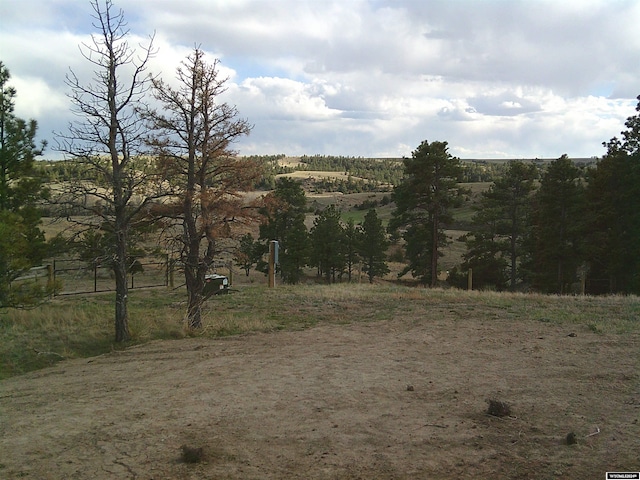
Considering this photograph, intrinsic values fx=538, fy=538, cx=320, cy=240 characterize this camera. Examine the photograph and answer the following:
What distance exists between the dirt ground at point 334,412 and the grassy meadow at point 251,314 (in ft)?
4.40

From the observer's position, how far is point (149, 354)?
36.9 ft

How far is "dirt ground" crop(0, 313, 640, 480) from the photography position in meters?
5.27

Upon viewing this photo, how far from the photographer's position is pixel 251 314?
1639 centimetres

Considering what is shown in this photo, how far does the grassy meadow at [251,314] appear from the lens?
12.4 m

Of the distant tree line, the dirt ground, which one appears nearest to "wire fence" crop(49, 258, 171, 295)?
the distant tree line

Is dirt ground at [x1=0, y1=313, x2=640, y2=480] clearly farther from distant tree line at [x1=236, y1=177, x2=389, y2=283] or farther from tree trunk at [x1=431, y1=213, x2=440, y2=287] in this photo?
distant tree line at [x1=236, y1=177, x2=389, y2=283]

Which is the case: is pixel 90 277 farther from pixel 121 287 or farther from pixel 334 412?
pixel 334 412

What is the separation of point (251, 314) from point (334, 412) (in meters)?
9.79

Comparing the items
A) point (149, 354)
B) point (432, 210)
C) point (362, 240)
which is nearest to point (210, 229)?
point (149, 354)

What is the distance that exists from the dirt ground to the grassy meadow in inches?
52.8

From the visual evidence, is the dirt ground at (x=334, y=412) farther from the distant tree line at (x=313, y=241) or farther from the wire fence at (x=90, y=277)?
the distant tree line at (x=313, y=241)

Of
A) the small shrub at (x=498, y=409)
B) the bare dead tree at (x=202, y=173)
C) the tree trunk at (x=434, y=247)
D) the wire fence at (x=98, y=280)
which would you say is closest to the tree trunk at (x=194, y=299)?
the bare dead tree at (x=202, y=173)

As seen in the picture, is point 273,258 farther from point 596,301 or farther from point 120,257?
point 596,301

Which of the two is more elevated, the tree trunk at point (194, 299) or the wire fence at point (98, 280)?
the tree trunk at point (194, 299)
